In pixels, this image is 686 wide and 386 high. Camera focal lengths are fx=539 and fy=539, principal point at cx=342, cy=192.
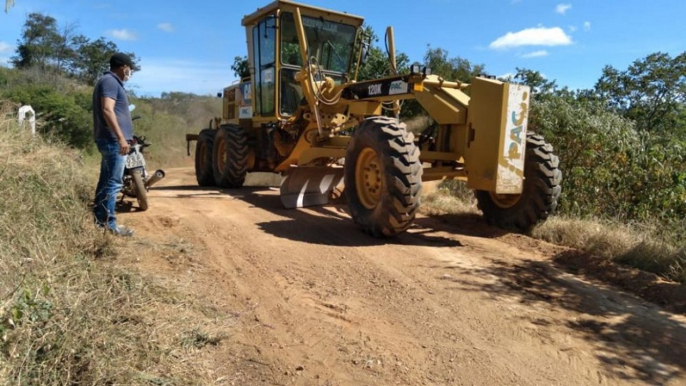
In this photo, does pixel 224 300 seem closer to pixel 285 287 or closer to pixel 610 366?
pixel 285 287

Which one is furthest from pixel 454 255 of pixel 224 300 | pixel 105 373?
pixel 105 373

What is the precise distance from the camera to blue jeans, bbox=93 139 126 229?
5.06 m

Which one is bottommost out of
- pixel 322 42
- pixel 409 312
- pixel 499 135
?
pixel 409 312

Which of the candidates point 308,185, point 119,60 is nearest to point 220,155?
point 308,185

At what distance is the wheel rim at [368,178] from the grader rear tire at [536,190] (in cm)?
162

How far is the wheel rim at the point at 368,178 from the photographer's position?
6023 mm

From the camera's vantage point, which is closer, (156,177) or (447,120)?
(447,120)

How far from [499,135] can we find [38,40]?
28.2m

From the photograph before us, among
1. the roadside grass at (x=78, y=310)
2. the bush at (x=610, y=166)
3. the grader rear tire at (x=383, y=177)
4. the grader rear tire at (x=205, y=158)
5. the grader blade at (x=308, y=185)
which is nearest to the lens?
the roadside grass at (x=78, y=310)

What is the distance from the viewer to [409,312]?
12.4ft

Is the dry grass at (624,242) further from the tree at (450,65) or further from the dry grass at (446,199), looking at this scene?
the tree at (450,65)

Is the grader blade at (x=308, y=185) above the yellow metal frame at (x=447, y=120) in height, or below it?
below

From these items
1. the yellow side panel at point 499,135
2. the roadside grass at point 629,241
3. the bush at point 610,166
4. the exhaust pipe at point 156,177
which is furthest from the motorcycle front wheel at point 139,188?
the bush at point 610,166

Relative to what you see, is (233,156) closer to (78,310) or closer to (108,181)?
(108,181)
